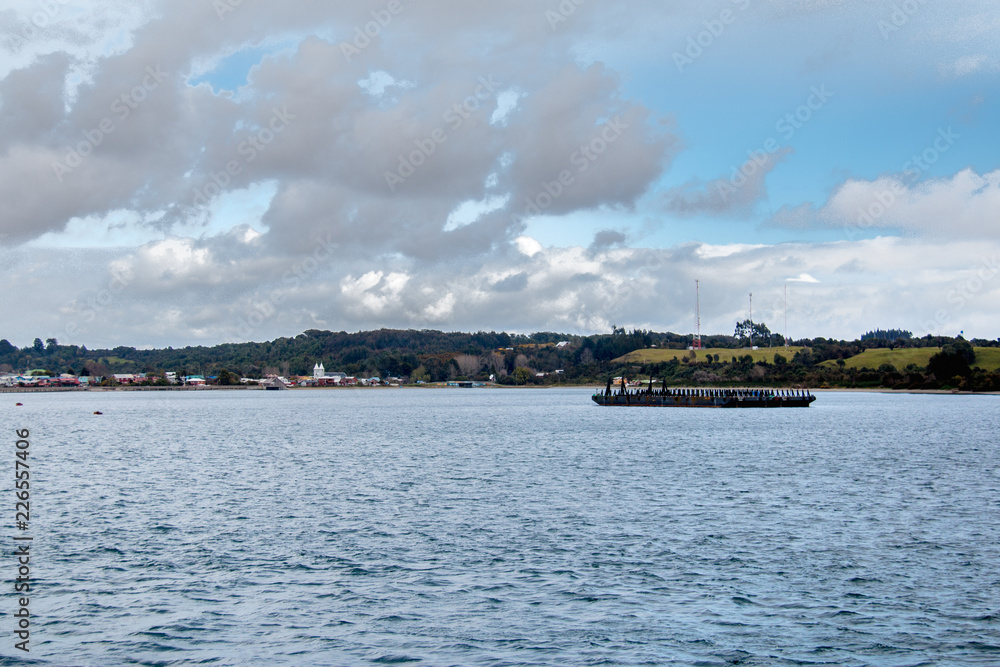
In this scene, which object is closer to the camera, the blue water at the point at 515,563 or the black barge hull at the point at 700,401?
the blue water at the point at 515,563

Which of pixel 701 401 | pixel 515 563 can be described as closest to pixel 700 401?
pixel 701 401

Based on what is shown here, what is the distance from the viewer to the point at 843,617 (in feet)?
64.8

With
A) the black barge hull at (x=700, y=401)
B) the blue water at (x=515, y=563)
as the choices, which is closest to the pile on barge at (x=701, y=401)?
the black barge hull at (x=700, y=401)

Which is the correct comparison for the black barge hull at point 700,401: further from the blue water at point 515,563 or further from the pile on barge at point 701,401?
the blue water at point 515,563

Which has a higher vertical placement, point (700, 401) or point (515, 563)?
point (700, 401)

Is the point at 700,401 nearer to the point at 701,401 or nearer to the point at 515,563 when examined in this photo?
the point at 701,401

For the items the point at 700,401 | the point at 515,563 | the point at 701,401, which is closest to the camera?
the point at 515,563

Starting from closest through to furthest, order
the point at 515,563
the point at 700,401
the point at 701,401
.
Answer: the point at 515,563 < the point at 700,401 < the point at 701,401

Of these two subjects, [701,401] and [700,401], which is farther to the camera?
[701,401]

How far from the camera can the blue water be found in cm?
1802

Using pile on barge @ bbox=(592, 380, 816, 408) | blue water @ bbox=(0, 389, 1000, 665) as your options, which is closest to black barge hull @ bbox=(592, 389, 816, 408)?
pile on barge @ bbox=(592, 380, 816, 408)

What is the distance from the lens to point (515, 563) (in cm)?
2509

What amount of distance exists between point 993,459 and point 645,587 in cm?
4563

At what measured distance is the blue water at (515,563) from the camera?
59.1 ft
